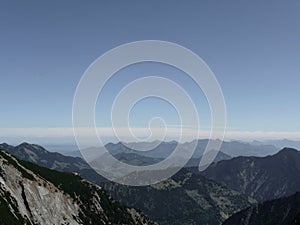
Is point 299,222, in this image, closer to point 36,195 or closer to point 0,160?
point 36,195

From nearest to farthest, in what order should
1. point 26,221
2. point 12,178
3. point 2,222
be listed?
point 2,222 < point 26,221 < point 12,178

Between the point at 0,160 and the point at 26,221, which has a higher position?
the point at 0,160

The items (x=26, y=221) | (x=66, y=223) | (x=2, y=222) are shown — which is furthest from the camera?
(x=66, y=223)

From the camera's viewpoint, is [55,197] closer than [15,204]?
No

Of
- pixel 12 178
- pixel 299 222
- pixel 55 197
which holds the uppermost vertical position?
pixel 12 178

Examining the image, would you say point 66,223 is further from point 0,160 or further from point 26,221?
point 0,160

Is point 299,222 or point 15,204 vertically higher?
point 15,204

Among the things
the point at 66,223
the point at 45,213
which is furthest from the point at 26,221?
the point at 66,223

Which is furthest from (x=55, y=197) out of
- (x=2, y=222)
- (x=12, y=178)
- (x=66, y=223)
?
(x=2, y=222)

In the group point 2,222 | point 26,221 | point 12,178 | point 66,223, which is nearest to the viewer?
point 2,222
